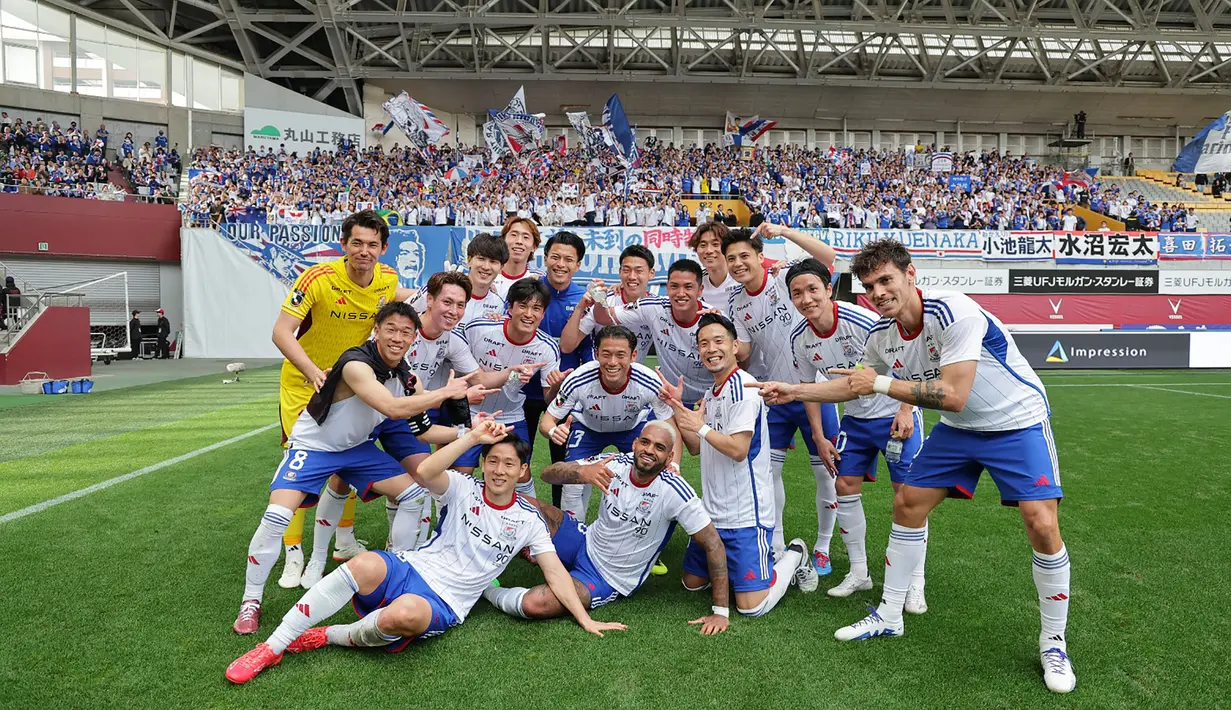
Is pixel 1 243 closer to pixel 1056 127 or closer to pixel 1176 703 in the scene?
pixel 1176 703

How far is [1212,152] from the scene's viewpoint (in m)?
29.0

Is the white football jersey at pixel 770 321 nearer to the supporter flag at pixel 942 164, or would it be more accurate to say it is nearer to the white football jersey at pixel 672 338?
the white football jersey at pixel 672 338

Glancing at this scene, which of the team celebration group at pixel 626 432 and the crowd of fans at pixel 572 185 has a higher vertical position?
the crowd of fans at pixel 572 185

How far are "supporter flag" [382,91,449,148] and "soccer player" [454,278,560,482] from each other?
26.6m

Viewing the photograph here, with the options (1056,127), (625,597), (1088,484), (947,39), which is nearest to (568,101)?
(947,39)

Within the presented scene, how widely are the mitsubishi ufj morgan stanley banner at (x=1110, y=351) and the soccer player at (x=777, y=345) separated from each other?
55.7 ft

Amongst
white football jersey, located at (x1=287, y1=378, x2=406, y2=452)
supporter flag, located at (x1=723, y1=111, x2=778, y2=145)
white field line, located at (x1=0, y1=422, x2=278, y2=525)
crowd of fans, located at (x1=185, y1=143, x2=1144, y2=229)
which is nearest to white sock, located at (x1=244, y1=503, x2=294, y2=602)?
white football jersey, located at (x1=287, y1=378, x2=406, y2=452)

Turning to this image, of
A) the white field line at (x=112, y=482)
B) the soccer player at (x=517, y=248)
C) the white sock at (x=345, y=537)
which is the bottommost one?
the white field line at (x=112, y=482)

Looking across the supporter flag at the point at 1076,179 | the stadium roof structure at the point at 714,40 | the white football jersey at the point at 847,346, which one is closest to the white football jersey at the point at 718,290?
the white football jersey at the point at 847,346

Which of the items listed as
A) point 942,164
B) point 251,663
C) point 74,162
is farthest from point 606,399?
point 942,164

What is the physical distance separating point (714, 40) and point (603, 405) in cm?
3510

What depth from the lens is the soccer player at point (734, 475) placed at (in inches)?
181

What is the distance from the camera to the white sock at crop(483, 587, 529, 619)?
443cm

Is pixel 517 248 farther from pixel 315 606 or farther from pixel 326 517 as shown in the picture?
pixel 315 606
